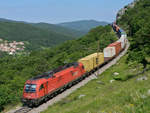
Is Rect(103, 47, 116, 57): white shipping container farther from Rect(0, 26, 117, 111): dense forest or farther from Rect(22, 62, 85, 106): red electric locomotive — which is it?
Rect(22, 62, 85, 106): red electric locomotive

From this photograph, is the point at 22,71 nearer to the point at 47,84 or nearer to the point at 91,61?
the point at 91,61

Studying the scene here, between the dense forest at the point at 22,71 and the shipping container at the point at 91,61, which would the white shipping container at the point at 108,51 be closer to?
the shipping container at the point at 91,61

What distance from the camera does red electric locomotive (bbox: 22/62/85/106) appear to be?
26.3 m

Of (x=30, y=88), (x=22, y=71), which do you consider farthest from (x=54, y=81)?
(x=22, y=71)

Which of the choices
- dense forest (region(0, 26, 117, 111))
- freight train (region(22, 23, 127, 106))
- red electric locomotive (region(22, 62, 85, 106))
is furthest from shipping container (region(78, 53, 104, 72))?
red electric locomotive (region(22, 62, 85, 106))

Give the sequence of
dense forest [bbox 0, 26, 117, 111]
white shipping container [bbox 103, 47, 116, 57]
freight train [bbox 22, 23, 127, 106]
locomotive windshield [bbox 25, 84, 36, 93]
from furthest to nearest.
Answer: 1. white shipping container [bbox 103, 47, 116, 57]
2. dense forest [bbox 0, 26, 117, 111]
3. freight train [bbox 22, 23, 127, 106]
4. locomotive windshield [bbox 25, 84, 36, 93]

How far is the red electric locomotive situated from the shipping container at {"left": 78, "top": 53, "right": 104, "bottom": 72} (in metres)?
4.73

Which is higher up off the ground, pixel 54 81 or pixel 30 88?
pixel 54 81

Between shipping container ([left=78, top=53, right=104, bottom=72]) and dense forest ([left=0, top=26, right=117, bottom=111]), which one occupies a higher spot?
shipping container ([left=78, top=53, right=104, bottom=72])

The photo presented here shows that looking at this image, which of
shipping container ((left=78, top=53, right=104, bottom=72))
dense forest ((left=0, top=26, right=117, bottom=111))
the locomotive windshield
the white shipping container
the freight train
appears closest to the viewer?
the locomotive windshield

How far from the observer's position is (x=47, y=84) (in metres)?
27.9

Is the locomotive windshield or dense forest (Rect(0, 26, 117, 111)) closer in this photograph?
the locomotive windshield

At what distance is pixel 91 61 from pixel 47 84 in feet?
55.3

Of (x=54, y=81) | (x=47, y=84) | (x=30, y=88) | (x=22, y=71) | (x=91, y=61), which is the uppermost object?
(x=91, y=61)
